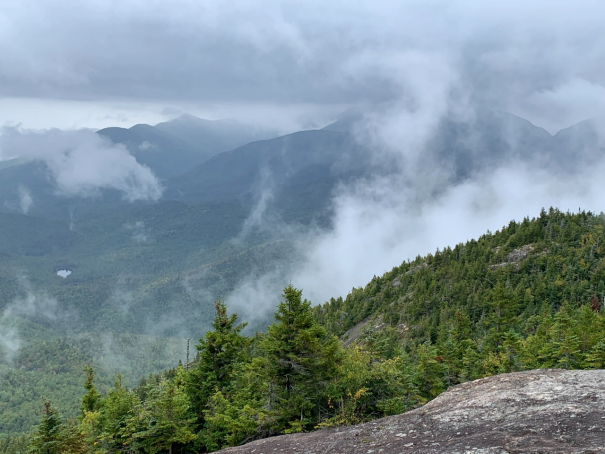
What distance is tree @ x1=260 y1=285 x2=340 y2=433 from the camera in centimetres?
3172

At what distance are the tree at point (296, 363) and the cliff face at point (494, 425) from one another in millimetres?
4720

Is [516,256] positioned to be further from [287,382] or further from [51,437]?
[51,437]

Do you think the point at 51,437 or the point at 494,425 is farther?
the point at 51,437

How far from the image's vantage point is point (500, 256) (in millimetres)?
145000

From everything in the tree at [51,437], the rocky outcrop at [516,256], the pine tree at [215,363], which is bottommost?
the tree at [51,437]

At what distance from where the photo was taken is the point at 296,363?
106 feet

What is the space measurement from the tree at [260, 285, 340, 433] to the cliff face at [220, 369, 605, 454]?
472cm

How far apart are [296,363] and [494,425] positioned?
1524cm

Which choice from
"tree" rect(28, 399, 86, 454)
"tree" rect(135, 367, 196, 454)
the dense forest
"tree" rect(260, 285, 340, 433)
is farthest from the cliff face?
"tree" rect(28, 399, 86, 454)

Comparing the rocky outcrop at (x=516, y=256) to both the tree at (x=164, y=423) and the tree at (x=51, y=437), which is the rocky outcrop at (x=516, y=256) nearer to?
the tree at (x=164, y=423)

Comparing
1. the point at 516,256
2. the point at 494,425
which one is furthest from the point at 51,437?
the point at 516,256

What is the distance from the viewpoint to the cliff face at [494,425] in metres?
17.3

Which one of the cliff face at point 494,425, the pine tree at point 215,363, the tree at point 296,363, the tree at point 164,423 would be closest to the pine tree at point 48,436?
the tree at point 164,423

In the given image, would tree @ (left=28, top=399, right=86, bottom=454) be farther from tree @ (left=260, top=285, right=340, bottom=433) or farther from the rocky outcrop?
the rocky outcrop
